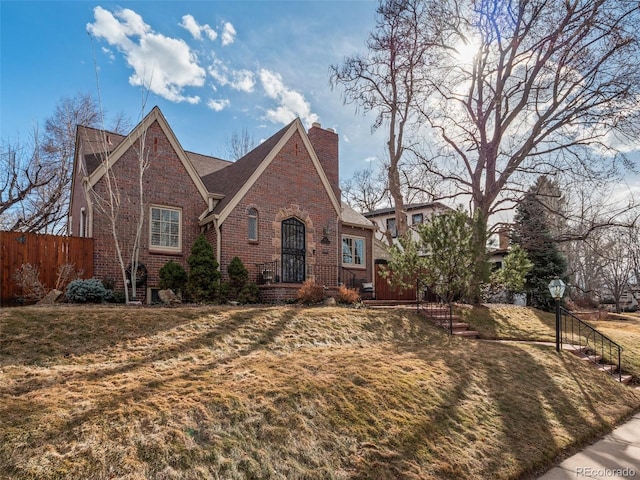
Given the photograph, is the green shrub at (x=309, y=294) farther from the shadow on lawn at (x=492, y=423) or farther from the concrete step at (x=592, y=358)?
the concrete step at (x=592, y=358)

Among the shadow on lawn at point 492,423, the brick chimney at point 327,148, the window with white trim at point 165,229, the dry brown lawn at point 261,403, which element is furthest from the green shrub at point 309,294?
the brick chimney at point 327,148

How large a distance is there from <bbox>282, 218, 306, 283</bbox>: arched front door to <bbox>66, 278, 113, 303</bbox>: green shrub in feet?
21.1

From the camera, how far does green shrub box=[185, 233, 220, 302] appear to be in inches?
464

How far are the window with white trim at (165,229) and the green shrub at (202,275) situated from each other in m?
1.50

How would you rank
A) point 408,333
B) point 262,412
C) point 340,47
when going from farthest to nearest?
point 340,47
point 408,333
point 262,412

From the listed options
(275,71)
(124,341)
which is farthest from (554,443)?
(275,71)

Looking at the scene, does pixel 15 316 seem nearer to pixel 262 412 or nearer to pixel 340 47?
pixel 262 412

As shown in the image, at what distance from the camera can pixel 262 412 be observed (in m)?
4.44

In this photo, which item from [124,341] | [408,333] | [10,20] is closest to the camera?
[124,341]

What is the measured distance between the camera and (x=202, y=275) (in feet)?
39.2

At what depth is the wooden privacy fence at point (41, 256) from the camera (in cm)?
1029

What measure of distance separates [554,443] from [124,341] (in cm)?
660

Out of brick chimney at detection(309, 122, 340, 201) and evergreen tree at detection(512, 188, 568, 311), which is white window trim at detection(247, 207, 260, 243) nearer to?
brick chimney at detection(309, 122, 340, 201)

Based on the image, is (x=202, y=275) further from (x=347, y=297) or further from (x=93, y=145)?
(x=93, y=145)
